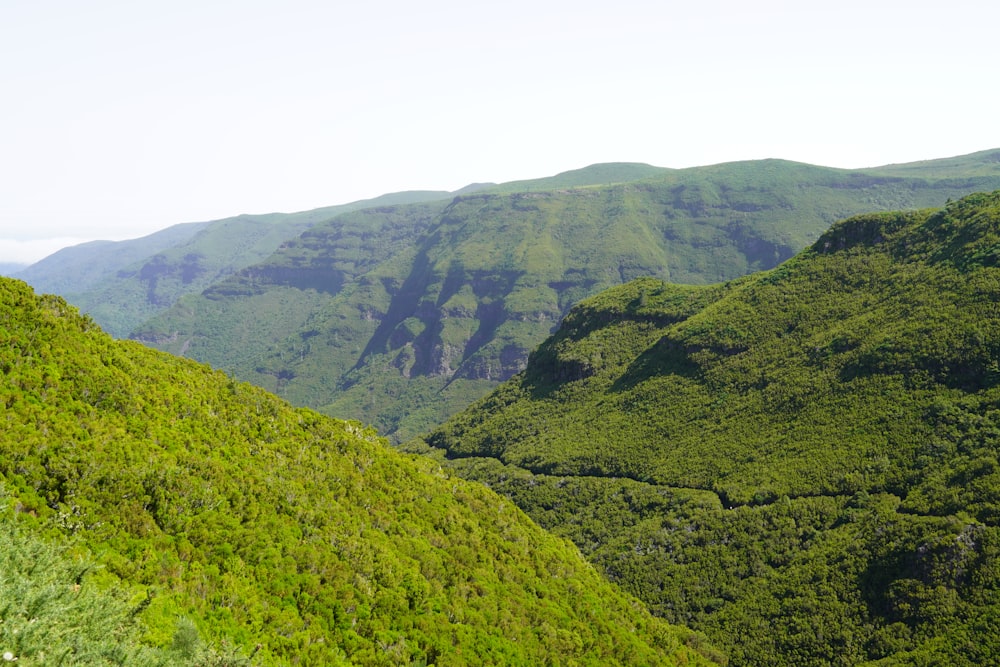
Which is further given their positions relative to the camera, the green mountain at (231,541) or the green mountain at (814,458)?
the green mountain at (814,458)

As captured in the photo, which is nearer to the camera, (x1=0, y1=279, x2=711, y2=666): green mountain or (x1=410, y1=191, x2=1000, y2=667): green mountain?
(x1=0, y1=279, x2=711, y2=666): green mountain

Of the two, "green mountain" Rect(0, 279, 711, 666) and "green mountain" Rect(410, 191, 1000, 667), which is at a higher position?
"green mountain" Rect(0, 279, 711, 666)

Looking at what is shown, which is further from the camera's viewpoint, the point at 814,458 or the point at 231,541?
the point at 814,458

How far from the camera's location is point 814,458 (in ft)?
397

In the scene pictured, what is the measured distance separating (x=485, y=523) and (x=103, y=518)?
159ft

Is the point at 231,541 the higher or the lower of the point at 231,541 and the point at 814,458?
the higher

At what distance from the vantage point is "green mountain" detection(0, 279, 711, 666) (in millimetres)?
25297

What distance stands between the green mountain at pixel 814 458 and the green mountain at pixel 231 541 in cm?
3231

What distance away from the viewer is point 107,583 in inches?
1080

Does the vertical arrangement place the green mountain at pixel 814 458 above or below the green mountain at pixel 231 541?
below

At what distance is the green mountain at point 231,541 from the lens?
25297 mm

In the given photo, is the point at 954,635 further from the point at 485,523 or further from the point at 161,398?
the point at 161,398

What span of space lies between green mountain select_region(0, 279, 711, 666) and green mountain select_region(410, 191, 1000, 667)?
32.3 metres

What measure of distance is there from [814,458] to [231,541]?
384ft
